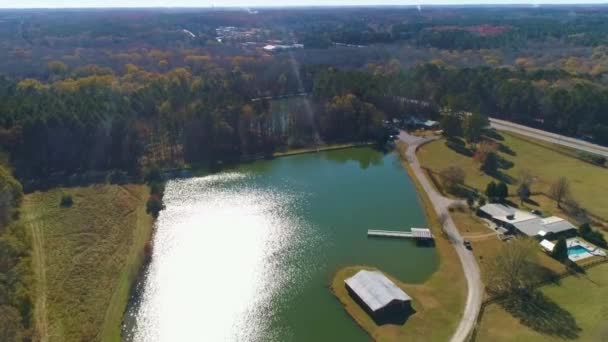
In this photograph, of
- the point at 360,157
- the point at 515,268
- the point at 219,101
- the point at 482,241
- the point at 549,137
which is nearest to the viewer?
the point at 515,268

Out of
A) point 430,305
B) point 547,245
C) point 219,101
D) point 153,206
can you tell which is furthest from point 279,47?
point 430,305

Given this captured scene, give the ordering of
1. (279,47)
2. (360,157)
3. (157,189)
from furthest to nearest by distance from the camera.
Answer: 1. (279,47)
2. (360,157)
3. (157,189)

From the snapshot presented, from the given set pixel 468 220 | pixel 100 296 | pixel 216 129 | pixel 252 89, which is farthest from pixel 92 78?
pixel 468 220

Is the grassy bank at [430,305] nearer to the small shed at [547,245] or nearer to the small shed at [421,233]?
the small shed at [421,233]

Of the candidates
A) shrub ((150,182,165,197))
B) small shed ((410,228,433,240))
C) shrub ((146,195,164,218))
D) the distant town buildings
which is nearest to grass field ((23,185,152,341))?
shrub ((146,195,164,218))

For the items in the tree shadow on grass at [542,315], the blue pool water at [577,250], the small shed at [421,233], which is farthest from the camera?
the small shed at [421,233]

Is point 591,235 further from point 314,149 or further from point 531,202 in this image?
point 314,149

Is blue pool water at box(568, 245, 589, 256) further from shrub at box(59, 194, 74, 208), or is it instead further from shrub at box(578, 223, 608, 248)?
shrub at box(59, 194, 74, 208)

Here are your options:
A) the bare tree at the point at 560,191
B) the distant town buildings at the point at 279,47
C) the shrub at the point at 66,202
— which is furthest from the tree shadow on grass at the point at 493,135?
the distant town buildings at the point at 279,47
